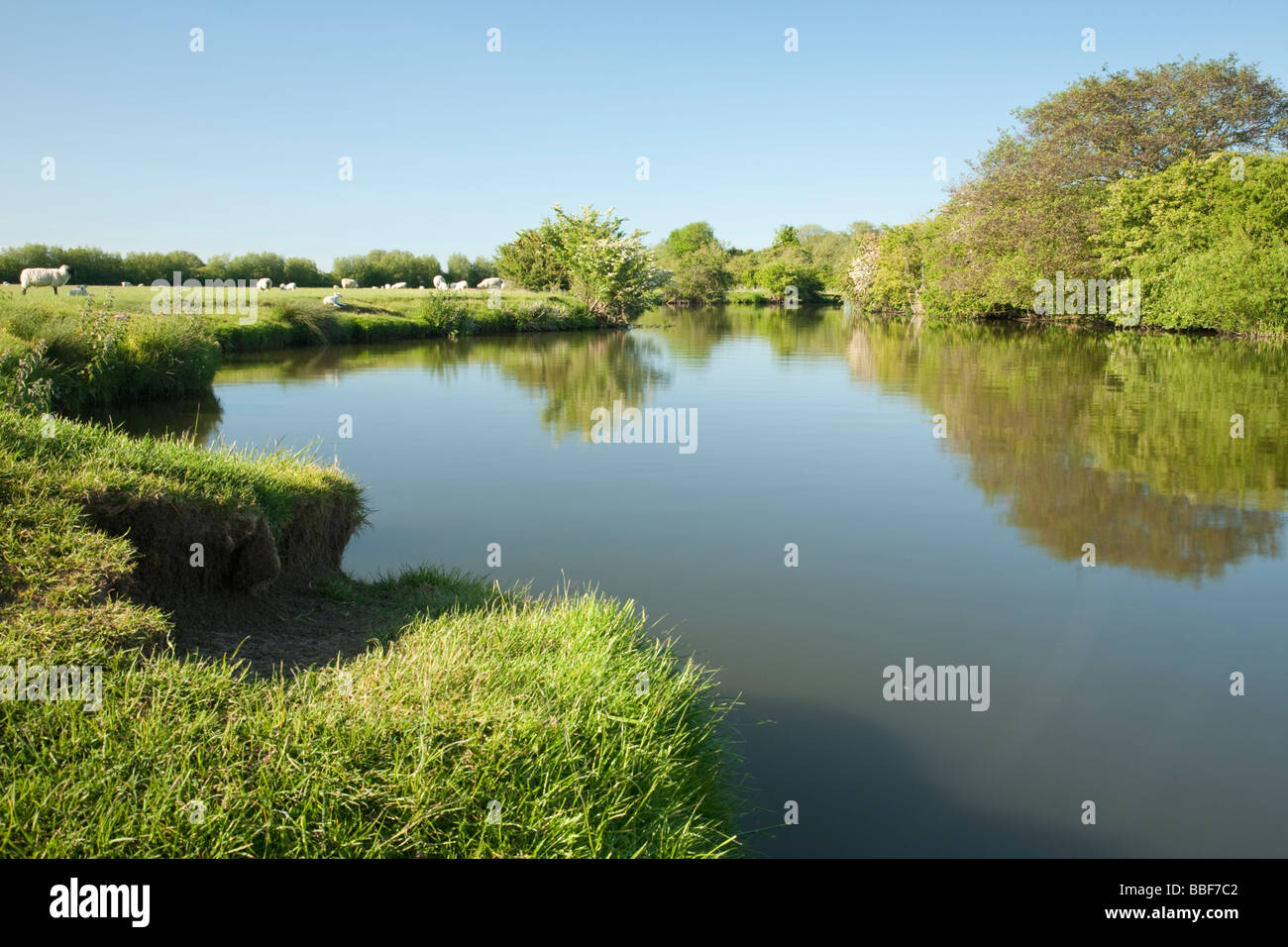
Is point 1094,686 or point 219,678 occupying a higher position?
point 219,678

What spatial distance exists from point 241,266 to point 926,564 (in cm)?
5184

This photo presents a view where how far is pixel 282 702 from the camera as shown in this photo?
358 centimetres

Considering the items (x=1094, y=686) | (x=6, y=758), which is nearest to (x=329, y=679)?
(x=6, y=758)

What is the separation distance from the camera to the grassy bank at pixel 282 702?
3025 millimetres

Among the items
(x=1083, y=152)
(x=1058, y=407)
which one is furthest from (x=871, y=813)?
(x=1083, y=152)

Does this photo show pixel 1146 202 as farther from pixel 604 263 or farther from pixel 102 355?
pixel 102 355

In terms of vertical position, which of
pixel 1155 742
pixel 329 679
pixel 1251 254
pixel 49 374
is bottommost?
pixel 1155 742

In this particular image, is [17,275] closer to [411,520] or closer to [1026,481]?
[411,520]

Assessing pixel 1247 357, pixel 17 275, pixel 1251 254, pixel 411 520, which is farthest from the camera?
pixel 17 275

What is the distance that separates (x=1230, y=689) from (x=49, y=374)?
1471cm

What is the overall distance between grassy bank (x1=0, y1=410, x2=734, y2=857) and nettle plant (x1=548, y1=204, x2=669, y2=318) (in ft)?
124

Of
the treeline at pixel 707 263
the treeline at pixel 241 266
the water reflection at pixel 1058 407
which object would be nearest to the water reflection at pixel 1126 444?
the water reflection at pixel 1058 407

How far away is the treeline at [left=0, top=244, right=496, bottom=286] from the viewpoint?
43.0 meters

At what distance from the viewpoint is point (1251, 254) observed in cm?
2847
